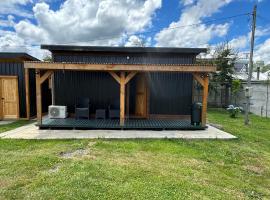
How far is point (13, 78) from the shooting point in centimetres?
905

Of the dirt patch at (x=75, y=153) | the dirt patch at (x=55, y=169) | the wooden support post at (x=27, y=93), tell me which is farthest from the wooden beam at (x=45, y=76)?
the dirt patch at (x=55, y=169)

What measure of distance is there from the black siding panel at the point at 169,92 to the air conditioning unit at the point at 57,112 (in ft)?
11.9

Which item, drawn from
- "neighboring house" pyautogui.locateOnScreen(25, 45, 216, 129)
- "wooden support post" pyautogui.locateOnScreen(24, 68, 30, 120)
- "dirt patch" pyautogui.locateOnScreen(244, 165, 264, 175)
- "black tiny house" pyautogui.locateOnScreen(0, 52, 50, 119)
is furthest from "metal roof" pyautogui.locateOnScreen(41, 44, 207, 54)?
"dirt patch" pyautogui.locateOnScreen(244, 165, 264, 175)

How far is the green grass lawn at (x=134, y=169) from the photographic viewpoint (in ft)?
10.6

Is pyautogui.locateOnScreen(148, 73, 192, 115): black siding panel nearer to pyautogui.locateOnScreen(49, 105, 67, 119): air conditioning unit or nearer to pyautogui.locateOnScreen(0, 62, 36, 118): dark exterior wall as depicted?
pyautogui.locateOnScreen(49, 105, 67, 119): air conditioning unit

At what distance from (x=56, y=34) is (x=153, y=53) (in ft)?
49.1

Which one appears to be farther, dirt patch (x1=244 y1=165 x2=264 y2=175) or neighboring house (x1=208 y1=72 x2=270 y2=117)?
neighboring house (x1=208 y1=72 x2=270 y2=117)

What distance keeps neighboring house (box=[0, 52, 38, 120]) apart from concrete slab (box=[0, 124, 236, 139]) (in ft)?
7.41

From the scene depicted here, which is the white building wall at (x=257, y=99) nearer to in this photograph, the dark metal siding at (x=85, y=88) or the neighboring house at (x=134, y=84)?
the neighboring house at (x=134, y=84)

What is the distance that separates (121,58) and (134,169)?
569 centimetres

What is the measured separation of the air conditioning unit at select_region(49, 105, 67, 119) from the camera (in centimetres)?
855

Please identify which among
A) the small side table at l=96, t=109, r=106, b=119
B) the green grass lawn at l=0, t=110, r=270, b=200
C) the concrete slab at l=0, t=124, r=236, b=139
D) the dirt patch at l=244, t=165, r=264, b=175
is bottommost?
the dirt patch at l=244, t=165, r=264, b=175

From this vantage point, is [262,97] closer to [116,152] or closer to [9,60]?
[116,152]

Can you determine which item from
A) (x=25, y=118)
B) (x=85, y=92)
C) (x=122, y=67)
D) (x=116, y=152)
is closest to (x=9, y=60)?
(x=25, y=118)
